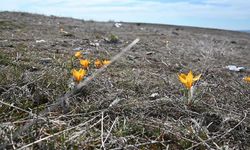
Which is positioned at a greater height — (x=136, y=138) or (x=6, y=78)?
(x=6, y=78)

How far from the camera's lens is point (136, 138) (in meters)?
2.16

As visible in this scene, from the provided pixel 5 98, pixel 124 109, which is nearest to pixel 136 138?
pixel 124 109

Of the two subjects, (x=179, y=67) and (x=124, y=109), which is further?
(x=179, y=67)

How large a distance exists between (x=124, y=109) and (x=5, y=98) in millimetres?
899

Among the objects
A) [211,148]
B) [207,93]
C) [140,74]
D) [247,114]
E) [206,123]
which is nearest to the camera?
[211,148]

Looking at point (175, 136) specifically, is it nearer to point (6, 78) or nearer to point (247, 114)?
point (247, 114)

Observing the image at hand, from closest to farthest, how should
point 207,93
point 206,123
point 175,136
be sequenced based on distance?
A: point 175,136, point 206,123, point 207,93

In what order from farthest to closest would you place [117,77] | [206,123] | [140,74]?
[140,74] < [117,77] < [206,123]

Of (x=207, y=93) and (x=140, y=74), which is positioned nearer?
(x=207, y=93)

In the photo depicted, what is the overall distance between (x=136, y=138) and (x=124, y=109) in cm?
43

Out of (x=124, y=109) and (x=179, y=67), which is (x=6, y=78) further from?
(x=179, y=67)

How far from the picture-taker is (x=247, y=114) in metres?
2.74

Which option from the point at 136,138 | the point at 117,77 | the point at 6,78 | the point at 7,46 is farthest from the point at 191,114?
the point at 7,46

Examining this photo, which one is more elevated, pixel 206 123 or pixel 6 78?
pixel 6 78
